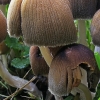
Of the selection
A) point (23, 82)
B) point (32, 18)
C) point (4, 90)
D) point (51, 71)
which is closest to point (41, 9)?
point (32, 18)

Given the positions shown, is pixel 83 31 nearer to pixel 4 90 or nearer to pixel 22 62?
pixel 22 62

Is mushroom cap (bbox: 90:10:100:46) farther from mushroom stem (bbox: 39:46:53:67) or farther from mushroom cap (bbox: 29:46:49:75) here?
mushroom cap (bbox: 29:46:49:75)

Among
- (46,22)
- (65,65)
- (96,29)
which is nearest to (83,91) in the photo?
(65,65)

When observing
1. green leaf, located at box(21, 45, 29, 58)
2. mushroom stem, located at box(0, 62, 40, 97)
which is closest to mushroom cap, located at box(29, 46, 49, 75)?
mushroom stem, located at box(0, 62, 40, 97)

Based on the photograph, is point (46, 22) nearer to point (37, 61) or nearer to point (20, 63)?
point (37, 61)

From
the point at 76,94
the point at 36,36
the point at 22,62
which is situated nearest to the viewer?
the point at 36,36
